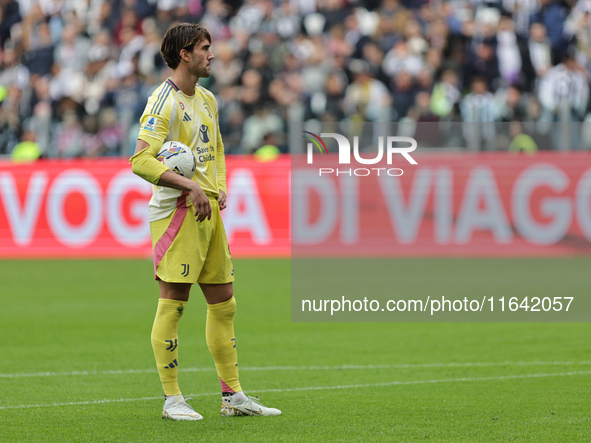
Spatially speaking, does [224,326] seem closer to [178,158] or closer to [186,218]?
[186,218]

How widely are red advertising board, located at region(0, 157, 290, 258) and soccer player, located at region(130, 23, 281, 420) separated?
9.46 metres

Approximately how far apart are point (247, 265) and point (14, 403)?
8.51 m

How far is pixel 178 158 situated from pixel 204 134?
33 cm

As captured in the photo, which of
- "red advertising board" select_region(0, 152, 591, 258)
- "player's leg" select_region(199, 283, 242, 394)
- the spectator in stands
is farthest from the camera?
the spectator in stands

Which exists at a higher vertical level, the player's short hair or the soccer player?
the player's short hair

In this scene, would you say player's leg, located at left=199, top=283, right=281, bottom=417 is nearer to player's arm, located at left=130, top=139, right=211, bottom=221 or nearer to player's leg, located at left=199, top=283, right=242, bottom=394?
player's leg, located at left=199, top=283, right=242, bottom=394

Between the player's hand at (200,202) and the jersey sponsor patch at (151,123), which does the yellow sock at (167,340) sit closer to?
the player's hand at (200,202)

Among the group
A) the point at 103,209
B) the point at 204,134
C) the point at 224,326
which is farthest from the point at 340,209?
the point at 204,134

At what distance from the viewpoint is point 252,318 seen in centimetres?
1058

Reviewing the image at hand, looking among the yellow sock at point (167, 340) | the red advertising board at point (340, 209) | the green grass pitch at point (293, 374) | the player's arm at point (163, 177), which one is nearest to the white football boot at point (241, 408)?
the green grass pitch at point (293, 374)

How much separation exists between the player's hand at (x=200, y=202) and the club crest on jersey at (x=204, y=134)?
44 centimetres

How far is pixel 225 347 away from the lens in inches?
241

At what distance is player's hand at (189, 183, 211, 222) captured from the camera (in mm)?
5609

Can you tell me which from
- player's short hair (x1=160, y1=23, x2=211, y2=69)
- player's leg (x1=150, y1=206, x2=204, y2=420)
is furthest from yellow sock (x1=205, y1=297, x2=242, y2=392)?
player's short hair (x1=160, y1=23, x2=211, y2=69)
